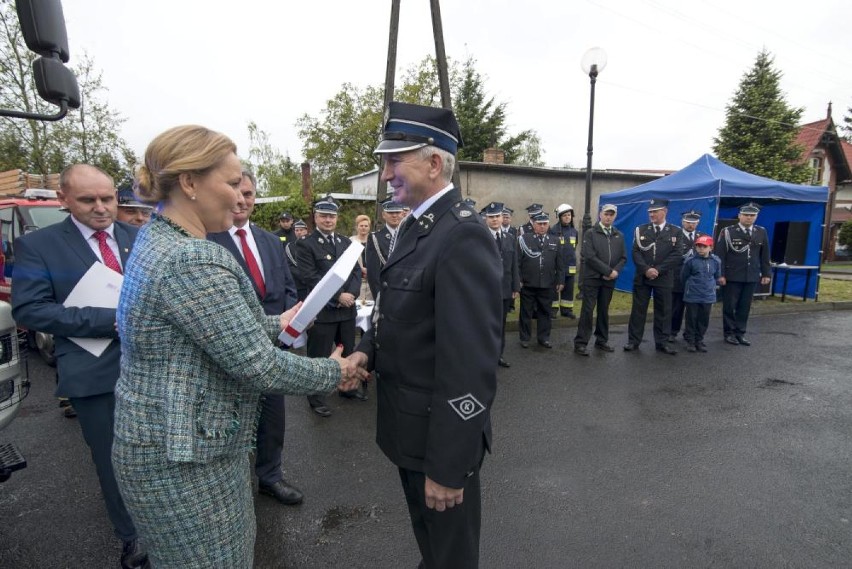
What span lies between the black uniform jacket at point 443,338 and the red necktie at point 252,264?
140 cm

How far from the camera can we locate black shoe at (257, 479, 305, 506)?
9.79 ft

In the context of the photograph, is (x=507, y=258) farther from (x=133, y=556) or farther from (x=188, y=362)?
(x=188, y=362)

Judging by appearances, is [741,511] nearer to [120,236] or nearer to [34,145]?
[120,236]

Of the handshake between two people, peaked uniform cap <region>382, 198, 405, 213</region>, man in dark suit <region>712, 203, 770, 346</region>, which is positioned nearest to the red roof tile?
man in dark suit <region>712, 203, 770, 346</region>

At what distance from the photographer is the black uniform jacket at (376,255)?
16.1 feet

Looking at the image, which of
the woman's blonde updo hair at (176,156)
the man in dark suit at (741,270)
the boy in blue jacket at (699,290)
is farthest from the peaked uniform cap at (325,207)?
the man in dark suit at (741,270)

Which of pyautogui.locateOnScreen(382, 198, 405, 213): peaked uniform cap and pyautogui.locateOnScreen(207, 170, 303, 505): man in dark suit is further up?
pyautogui.locateOnScreen(382, 198, 405, 213): peaked uniform cap

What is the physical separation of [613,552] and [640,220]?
33.4ft

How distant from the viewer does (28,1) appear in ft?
5.69

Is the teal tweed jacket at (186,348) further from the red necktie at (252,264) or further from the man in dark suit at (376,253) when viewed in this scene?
the man in dark suit at (376,253)

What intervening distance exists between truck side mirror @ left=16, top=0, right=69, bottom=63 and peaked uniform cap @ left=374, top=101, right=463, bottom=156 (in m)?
1.39

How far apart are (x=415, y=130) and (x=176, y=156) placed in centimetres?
79

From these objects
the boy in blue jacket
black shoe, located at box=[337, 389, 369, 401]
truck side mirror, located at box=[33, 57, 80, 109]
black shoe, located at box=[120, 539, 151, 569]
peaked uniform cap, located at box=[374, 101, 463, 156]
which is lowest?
black shoe, located at box=[337, 389, 369, 401]

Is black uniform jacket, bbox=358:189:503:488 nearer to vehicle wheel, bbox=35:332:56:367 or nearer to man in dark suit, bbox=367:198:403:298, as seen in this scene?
man in dark suit, bbox=367:198:403:298
